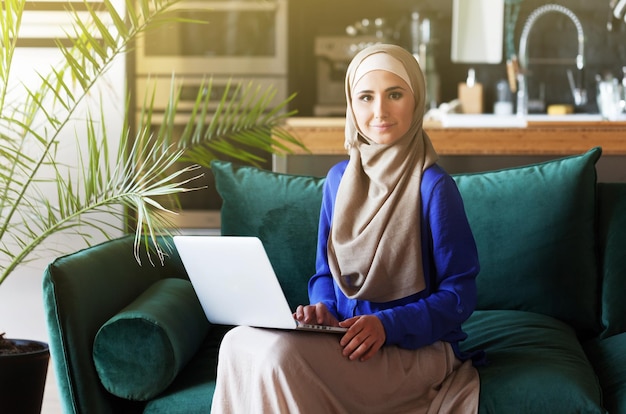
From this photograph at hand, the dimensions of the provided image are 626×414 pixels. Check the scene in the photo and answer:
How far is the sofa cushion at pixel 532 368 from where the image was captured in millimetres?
1755

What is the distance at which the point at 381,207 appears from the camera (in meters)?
1.88

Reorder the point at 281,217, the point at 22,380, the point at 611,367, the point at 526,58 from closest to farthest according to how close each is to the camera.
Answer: the point at 611,367 → the point at 22,380 → the point at 281,217 → the point at 526,58

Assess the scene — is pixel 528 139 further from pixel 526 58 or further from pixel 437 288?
pixel 526 58

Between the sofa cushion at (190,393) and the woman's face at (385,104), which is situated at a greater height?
the woman's face at (385,104)

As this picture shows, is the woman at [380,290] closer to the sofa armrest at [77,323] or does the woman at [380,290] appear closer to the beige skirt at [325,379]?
the beige skirt at [325,379]

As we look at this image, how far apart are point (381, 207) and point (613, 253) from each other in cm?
79

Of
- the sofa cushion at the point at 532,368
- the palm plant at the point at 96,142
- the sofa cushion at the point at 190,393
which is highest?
the palm plant at the point at 96,142

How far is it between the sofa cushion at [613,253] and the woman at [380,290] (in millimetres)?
584

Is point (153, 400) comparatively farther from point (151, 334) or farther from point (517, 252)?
point (517, 252)

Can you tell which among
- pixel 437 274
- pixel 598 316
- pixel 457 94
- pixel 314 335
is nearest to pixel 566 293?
pixel 598 316

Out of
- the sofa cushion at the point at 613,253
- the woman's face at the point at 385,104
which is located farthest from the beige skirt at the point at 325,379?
the sofa cushion at the point at 613,253

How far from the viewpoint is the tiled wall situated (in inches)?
198

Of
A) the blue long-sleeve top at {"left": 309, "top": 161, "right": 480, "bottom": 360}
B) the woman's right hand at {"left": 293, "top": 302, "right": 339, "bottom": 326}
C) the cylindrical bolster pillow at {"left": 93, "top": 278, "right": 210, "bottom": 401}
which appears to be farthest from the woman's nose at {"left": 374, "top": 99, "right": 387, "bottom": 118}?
the cylindrical bolster pillow at {"left": 93, "top": 278, "right": 210, "bottom": 401}

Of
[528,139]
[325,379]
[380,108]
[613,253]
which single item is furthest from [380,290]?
[528,139]
